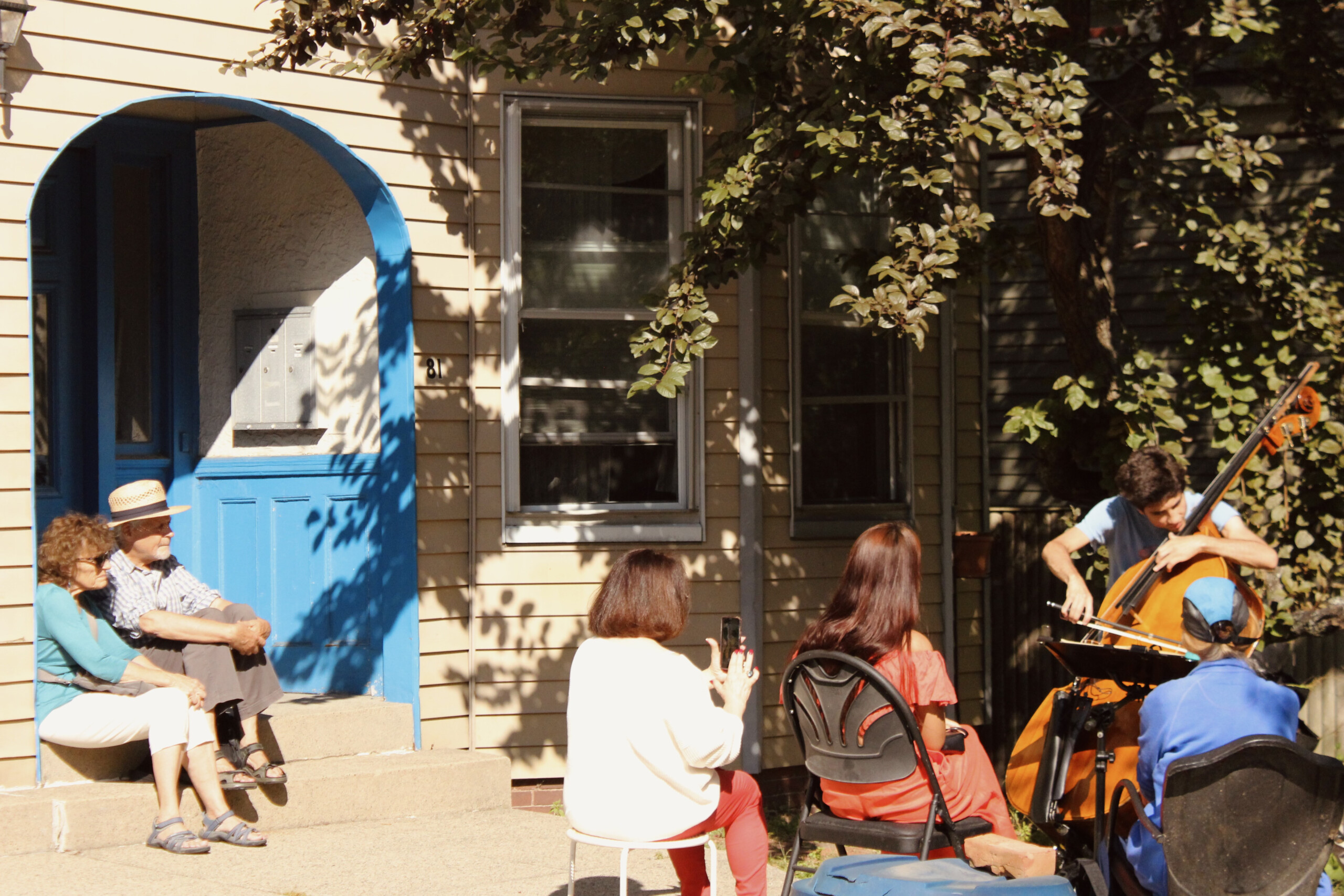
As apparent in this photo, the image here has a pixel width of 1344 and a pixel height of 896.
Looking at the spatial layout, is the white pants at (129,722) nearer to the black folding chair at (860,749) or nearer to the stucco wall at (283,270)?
the stucco wall at (283,270)

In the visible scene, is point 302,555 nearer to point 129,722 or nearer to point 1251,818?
point 129,722

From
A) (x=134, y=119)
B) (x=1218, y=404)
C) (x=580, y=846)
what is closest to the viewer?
(x=580, y=846)

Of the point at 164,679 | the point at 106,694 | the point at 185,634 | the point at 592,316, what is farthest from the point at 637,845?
the point at 592,316

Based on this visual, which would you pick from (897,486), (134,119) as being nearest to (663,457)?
(897,486)

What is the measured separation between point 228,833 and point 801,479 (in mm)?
3382

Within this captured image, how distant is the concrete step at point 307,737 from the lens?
17.3ft

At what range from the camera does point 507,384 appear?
6.43 m

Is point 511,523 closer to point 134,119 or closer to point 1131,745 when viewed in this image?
point 134,119

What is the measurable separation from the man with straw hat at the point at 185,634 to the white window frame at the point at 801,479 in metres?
2.83

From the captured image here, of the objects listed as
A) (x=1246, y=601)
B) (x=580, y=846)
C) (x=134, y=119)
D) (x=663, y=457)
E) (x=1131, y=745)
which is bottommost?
(x=580, y=846)

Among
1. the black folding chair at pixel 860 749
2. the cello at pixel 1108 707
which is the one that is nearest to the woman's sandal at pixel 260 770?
the black folding chair at pixel 860 749

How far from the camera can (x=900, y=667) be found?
410 cm

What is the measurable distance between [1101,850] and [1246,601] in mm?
1027

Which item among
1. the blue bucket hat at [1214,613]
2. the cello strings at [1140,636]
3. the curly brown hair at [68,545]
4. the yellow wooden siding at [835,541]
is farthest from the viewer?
the yellow wooden siding at [835,541]
